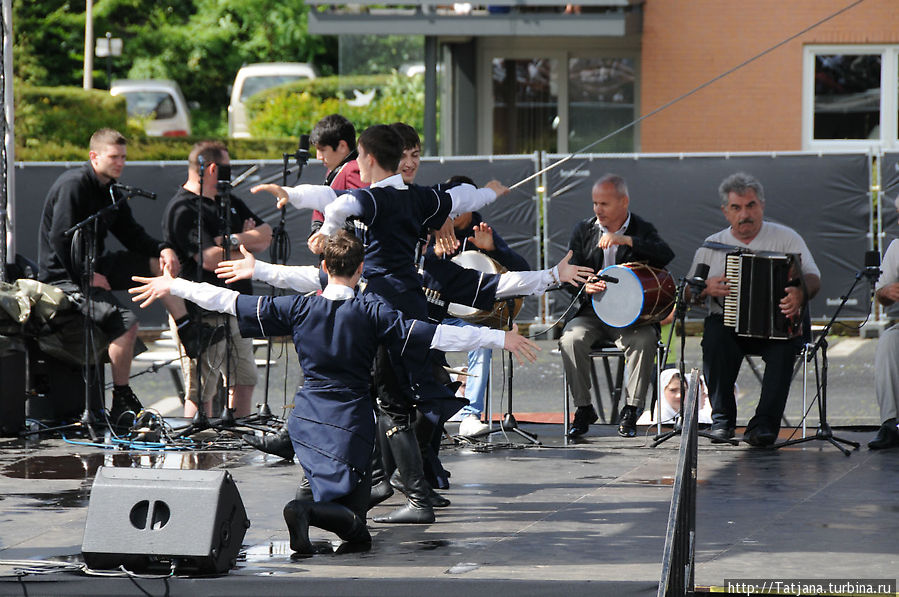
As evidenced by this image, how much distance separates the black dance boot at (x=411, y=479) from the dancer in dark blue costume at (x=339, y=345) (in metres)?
0.39

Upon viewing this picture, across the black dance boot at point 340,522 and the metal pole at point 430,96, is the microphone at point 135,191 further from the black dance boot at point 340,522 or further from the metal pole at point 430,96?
the metal pole at point 430,96

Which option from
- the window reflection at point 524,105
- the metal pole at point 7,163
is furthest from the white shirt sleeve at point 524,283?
the window reflection at point 524,105

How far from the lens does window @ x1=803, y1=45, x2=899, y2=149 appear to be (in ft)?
Result: 61.8

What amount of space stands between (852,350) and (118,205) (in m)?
8.18

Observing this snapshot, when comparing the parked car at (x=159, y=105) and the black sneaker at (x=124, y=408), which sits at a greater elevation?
the parked car at (x=159, y=105)

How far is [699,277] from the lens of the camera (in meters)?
9.02

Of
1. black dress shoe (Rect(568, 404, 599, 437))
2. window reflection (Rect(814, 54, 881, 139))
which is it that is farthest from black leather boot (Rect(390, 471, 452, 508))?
window reflection (Rect(814, 54, 881, 139))

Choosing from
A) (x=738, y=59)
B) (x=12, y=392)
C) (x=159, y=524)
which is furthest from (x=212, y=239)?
(x=738, y=59)

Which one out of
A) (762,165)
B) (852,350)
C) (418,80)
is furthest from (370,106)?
(852,350)

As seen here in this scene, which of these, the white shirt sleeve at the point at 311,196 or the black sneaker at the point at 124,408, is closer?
the white shirt sleeve at the point at 311,196

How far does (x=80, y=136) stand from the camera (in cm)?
2455

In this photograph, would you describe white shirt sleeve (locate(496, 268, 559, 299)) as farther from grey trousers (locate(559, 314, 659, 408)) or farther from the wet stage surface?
grey trousers (locate(559, 314, 659, 408))

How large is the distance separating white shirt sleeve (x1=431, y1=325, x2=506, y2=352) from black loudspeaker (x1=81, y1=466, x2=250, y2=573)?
1.23 metres

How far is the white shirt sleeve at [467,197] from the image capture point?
7.46 metres
